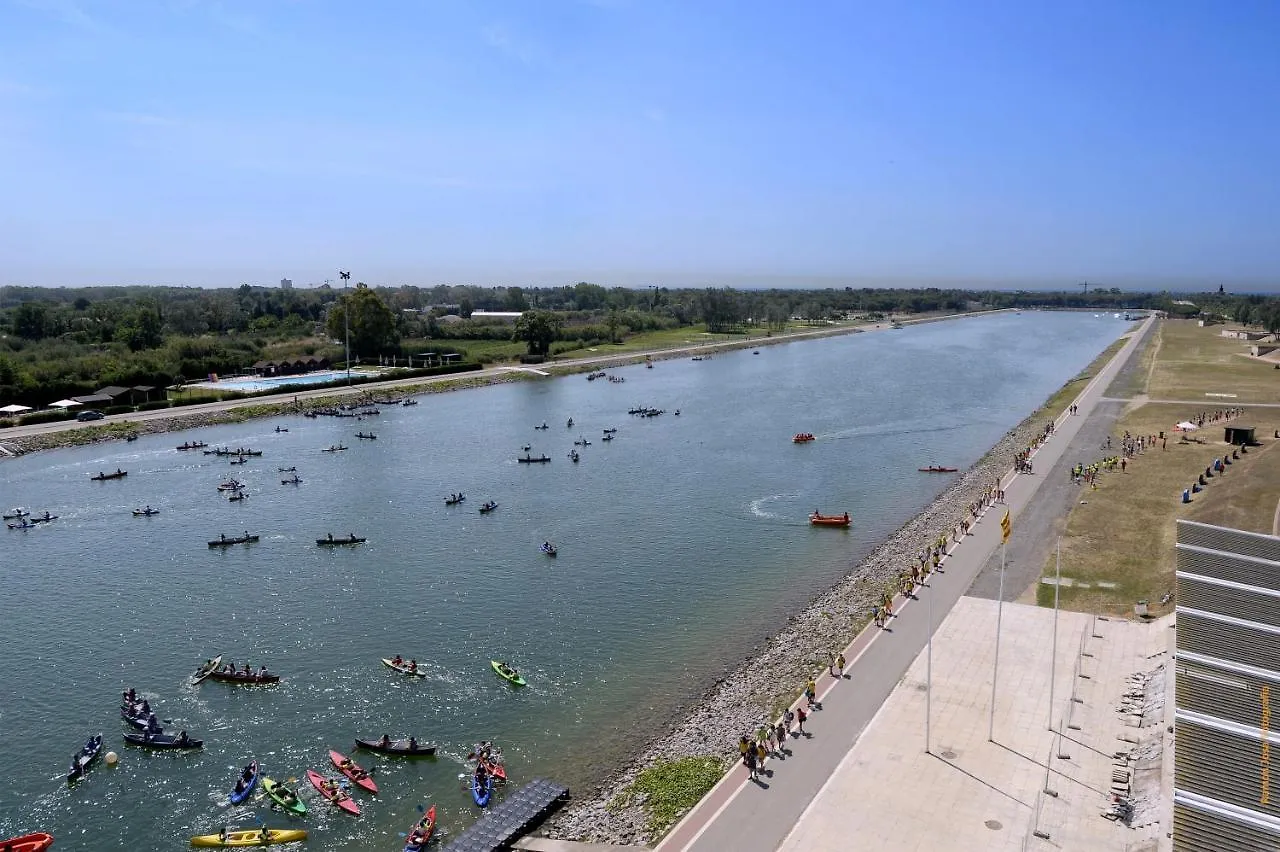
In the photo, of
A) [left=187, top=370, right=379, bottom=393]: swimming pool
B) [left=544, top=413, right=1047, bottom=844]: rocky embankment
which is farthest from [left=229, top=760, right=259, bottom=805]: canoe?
[left=187, top=370, right=379, bottom=393]: swimming pool

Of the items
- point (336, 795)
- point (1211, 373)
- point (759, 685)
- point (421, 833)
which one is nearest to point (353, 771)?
point (336, 795)

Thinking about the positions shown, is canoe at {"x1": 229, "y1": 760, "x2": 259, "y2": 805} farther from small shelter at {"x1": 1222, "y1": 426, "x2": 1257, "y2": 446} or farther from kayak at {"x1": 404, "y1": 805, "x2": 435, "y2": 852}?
small shelter at {"x1": 1222, "y1": 426, "x2": 1257, "y2": 446}

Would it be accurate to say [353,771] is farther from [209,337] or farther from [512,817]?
[209,337]

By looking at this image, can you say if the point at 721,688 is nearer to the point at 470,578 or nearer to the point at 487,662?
the point at 487,662

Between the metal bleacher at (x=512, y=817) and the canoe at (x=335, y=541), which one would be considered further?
the canoe at (x=335, y=541)

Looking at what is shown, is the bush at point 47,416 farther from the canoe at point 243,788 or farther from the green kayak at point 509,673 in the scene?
the canoe at point 243,788

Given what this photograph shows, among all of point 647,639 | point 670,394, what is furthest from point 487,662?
point 670,394

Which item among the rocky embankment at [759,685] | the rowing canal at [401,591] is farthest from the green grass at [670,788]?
the rowing canal at [401,591]
